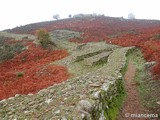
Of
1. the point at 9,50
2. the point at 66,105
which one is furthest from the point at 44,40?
the point at 66,105

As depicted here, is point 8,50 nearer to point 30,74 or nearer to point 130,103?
point 30,74

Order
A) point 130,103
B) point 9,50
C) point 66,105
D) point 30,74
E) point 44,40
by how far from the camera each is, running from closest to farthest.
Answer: point 66,105, point 130,103, point 30,74, point 44,40, point 9,50

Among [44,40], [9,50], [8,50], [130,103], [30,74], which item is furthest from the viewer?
[8,50]

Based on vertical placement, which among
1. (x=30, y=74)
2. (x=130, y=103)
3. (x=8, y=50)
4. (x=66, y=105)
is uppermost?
(x=66, y=105)

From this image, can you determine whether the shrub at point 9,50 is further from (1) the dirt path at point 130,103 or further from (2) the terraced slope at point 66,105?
(2) the terraced slope at point 66,105

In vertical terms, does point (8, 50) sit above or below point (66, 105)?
below

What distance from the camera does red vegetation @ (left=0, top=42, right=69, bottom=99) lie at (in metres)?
19.0

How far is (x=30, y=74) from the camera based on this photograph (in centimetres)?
2550

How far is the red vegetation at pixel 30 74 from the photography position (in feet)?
62.5

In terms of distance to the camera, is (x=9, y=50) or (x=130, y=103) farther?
(x=9, y=50)

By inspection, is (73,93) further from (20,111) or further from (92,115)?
(20,111)

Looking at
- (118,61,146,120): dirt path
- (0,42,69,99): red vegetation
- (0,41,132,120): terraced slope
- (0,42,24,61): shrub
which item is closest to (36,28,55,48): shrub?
(0,42,69,99): red vegetation

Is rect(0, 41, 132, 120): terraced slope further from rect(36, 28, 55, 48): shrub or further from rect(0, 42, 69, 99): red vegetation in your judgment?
rect(36, 28, 55, 48): shrub

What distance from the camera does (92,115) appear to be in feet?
28.9
